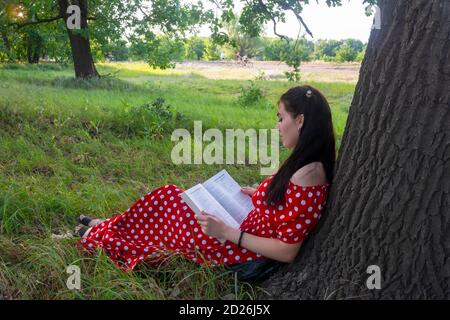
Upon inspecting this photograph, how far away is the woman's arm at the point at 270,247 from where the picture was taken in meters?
2.12

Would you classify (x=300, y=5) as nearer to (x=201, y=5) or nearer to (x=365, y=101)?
(x=201, y=5)

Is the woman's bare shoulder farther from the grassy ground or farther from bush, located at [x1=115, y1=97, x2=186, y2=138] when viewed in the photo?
bush, located at [x1=115, y1=97, x2=186, y2=138]

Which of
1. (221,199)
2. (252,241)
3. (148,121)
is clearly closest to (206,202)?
(221,199)

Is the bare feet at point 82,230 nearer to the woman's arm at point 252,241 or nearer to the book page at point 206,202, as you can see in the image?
the book page at point 206,202

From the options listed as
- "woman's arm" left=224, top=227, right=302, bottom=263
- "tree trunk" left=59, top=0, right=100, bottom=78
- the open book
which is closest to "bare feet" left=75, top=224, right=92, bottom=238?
the open book

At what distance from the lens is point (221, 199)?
100 inches

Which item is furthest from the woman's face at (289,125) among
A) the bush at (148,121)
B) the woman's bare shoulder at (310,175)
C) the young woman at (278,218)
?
the bush at (148,121)

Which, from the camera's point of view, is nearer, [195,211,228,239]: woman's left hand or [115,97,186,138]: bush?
[195,211,228,239]: woman's left hand

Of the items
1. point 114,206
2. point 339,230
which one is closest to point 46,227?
point 114,206

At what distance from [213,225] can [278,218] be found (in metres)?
0.31

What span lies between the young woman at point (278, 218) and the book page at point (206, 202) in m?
0.07

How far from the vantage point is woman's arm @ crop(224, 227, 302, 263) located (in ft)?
6.97

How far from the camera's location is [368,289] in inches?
76.2
